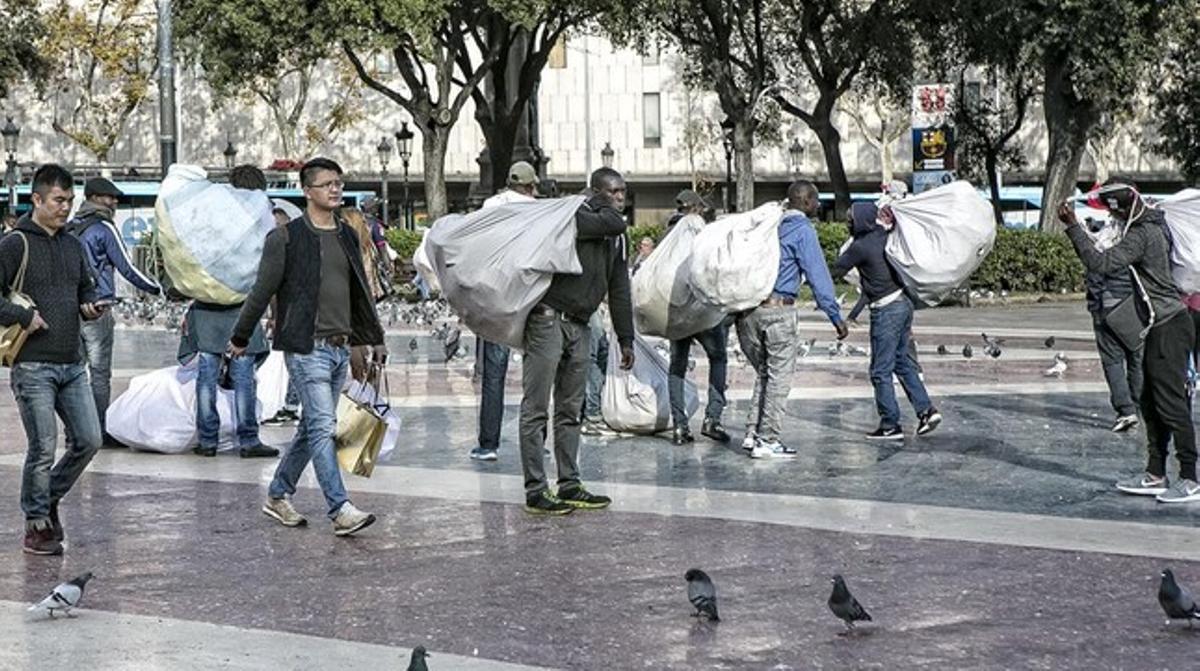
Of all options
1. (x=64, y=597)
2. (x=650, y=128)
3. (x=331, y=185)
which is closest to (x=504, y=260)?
(x=331, y=185)

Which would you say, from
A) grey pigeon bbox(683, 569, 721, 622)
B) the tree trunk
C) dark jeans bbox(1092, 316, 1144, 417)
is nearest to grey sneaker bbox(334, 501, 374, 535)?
grey pigeon bbox(683, 569, 721, 622)

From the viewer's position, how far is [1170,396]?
972cm

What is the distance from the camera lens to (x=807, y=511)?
9.64 m

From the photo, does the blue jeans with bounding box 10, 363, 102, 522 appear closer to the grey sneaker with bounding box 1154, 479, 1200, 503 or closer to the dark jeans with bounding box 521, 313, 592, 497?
the dark jeans with bounding box 521, 313, 592, 497

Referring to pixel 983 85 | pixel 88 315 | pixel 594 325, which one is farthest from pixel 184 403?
pixel 983 85

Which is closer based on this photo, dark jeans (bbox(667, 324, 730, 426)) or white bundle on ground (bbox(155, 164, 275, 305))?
white bundle on ground (bbox(155, 164, 275, 305))

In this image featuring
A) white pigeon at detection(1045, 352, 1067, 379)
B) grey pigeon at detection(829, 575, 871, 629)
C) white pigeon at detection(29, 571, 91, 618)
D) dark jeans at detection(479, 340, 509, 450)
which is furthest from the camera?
white pigeon at detection(1045, 352, 1067, 379)

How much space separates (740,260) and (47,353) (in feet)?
14.2

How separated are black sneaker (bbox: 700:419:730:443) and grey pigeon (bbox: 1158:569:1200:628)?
5.85 metres

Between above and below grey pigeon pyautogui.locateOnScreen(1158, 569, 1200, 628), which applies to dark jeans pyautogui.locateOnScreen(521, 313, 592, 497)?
above

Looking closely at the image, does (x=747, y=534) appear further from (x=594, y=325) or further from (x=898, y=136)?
(x=898, y=136)

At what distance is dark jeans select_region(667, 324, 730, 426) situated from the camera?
12516 mm

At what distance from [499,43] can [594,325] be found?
27.5 metres

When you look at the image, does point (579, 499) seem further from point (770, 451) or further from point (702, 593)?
point (702, 593)
